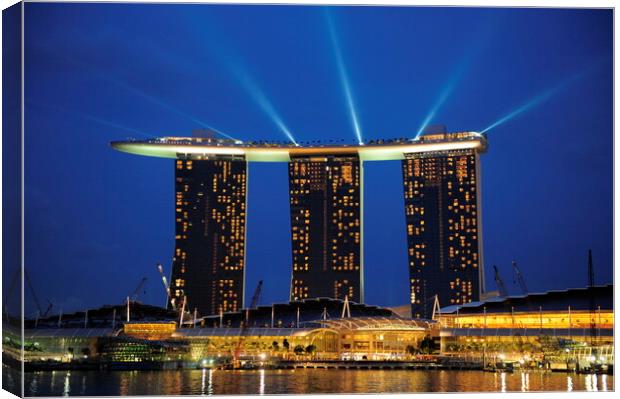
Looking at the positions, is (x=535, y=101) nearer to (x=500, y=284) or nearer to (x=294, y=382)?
(x=500, y=284)

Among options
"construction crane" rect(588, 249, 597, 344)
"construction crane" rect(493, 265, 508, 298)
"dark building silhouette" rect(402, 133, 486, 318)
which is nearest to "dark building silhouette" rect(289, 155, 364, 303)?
"dark building silhouette" rect(402, 133, 486, 318)

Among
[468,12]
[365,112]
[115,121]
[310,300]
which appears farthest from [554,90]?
[115,121]

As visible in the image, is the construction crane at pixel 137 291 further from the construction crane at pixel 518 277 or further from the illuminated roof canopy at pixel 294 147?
the construction crane at pixel 518 277

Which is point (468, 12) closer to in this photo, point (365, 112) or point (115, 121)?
point (365, 112)

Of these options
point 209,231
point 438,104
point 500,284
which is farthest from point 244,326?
point 438,104

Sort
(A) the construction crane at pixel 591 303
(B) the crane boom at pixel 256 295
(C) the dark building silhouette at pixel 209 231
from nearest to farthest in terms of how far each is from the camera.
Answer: (A) the construction crane at pixel 591 303 → (C) the dark building silhouette at pixel 209 231 → (B) the crane boom at pixel 256 295

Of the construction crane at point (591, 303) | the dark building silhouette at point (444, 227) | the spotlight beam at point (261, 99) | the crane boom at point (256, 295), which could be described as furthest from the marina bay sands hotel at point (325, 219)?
the construction crane at point (591, 303)

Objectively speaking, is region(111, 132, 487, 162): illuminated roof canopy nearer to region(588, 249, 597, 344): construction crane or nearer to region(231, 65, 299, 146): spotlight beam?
region(231, 65, 299, 146): spotlight beam
